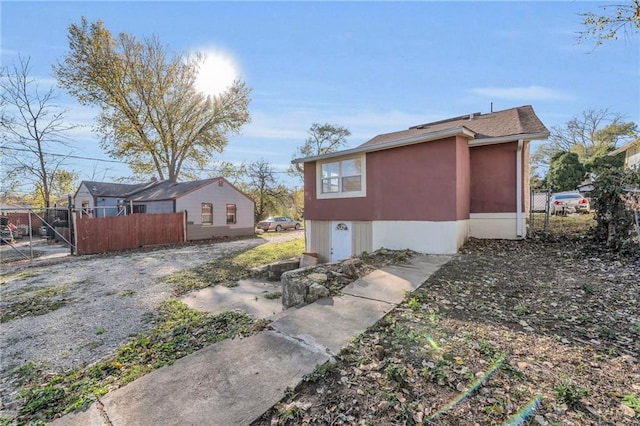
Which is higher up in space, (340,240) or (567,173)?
(567,173)

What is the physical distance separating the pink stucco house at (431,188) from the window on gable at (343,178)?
3cm

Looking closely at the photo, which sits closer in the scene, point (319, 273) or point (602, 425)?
point (602, 425)

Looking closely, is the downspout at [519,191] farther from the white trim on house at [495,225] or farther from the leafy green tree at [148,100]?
the leafy green tree at [148,100]

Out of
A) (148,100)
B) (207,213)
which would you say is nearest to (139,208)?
(207,213)

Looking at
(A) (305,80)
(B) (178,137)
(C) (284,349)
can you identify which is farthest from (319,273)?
(B) (178,137)

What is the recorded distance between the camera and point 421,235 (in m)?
7.24

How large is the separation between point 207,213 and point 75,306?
1195 cm

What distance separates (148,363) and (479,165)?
888cm

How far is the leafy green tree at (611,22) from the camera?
20.0 feet

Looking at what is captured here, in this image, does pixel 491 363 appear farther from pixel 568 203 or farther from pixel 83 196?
pixel 83 196

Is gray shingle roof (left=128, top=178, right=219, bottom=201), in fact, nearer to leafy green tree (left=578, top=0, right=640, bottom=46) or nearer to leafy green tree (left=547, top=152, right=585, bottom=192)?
leafy green tree (left=578, top=0, right=640, bottom=46)

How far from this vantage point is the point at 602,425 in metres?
1.73

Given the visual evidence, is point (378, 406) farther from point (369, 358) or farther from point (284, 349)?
point (284, 349)

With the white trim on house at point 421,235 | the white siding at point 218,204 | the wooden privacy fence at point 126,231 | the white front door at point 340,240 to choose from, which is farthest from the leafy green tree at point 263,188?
the white trim on house at point 421,235
